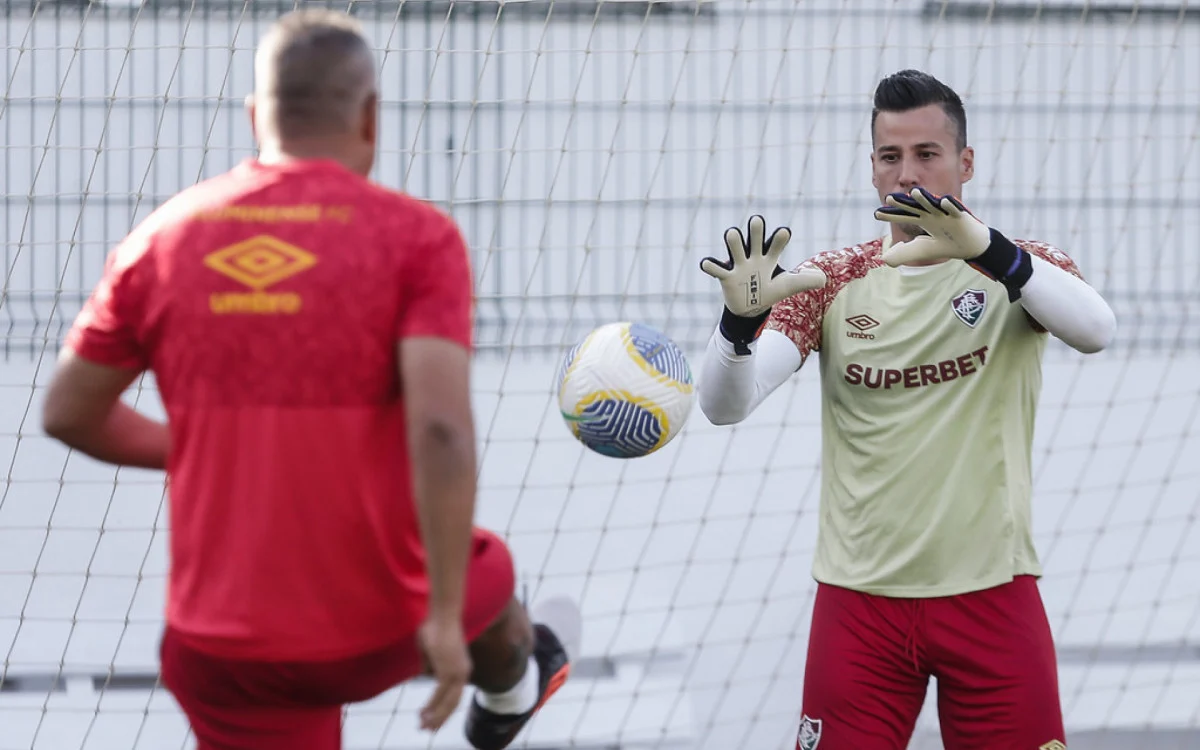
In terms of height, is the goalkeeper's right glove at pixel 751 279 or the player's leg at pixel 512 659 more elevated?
the goalkeeper's right glove at pixel 751 279

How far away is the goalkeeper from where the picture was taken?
286 centimetres

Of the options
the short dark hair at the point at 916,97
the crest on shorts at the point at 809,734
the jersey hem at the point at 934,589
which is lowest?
the crest on shorts at the point at 809,734

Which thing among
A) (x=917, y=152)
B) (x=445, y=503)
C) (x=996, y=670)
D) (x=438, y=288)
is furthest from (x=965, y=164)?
(x=445, y=503)

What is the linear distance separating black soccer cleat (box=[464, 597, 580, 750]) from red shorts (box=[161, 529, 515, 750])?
1.55ft

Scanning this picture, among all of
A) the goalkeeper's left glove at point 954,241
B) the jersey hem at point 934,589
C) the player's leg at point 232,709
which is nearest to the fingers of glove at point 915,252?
the goalkeeper's left glove at point 954,241

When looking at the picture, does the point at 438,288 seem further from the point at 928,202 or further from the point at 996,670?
the point at 996,670

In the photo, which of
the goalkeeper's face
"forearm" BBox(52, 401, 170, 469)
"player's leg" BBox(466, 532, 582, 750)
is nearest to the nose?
the goalkeeper's face

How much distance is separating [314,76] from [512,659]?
105 cm

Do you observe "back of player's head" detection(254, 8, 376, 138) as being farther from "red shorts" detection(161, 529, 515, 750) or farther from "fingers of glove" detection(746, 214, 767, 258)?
"fingers of glove" detection(746, 214, 767, 258)

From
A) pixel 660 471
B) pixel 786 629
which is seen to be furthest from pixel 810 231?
pixel 786 629

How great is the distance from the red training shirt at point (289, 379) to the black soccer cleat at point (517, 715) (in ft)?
2.33

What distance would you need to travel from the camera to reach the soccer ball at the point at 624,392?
2.89m

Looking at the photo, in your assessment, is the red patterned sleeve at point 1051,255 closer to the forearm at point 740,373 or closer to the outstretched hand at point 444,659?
the forearm at point 740,373

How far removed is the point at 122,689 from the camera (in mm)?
→ 5637
